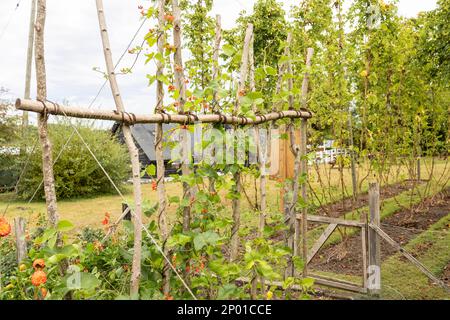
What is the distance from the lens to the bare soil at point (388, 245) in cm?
515

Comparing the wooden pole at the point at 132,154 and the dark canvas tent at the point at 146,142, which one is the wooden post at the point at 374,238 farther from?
the dark canvas tent at the point at 146,142

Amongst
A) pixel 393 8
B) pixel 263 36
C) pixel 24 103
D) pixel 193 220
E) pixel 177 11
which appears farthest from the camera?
pixel 263 36

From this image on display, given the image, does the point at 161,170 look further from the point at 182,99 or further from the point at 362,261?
the point at 362,261

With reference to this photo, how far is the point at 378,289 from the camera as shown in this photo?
13.5ft

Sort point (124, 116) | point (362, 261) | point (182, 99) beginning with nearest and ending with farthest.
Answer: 1. point (124, 116)
2. point (182, 99)
3. point (362, 261)

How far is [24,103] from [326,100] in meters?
A: 4.83

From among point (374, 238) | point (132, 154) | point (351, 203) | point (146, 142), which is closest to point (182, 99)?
point (132, 154)

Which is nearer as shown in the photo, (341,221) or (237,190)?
(237,190)

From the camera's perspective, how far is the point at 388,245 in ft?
19.7

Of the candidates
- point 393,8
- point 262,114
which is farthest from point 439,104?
point 262,114

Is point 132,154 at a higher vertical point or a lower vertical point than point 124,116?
lower

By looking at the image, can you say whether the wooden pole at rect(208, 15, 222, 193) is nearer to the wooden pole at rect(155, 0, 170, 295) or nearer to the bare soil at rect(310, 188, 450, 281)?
the wooden pole at rect(155, 0, 170, 295)

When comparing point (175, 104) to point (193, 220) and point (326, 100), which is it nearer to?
point (193, 220)

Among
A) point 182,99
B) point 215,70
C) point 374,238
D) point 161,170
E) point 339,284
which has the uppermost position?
point 215,70
